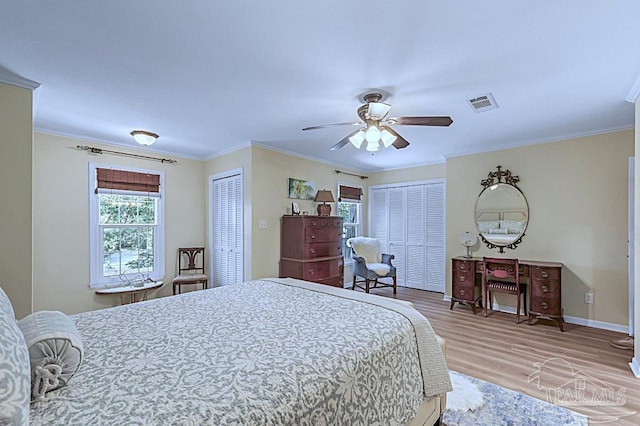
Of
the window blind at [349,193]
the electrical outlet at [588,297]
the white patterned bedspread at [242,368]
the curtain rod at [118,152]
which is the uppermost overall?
the curtain rod at [118,152]

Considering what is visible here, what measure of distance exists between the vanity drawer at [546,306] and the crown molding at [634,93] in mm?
2212

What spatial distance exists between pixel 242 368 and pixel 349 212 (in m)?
5.07

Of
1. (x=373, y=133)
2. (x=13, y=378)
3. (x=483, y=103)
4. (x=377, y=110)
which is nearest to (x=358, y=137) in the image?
(x=373, y=133)

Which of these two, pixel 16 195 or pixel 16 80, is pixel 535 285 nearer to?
pixel 16 195

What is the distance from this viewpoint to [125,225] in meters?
4.12

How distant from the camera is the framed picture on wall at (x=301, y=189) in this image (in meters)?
4.59

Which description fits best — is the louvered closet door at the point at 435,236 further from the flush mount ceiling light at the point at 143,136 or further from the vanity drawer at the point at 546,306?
the flush mount ceiling light at the point at 143,136

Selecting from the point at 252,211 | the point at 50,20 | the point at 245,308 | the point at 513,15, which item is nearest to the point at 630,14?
the point at 513,15

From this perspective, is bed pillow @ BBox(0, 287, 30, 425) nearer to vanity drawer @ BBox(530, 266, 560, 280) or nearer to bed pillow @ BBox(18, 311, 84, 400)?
bed pillow @ BBox(18, 311, 84, 400)

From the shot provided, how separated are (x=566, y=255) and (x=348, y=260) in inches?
129

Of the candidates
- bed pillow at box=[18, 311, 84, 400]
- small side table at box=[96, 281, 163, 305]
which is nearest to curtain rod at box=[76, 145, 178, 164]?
small side table at box=[96, 281, 163, 305]

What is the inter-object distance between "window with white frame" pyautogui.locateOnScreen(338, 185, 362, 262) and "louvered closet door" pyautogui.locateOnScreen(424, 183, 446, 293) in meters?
1.34

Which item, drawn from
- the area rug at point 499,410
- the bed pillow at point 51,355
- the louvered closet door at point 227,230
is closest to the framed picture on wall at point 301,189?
the louvered closet door at point 227,230

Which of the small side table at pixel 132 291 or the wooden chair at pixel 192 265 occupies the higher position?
the wooden chair at pixel 192 265
